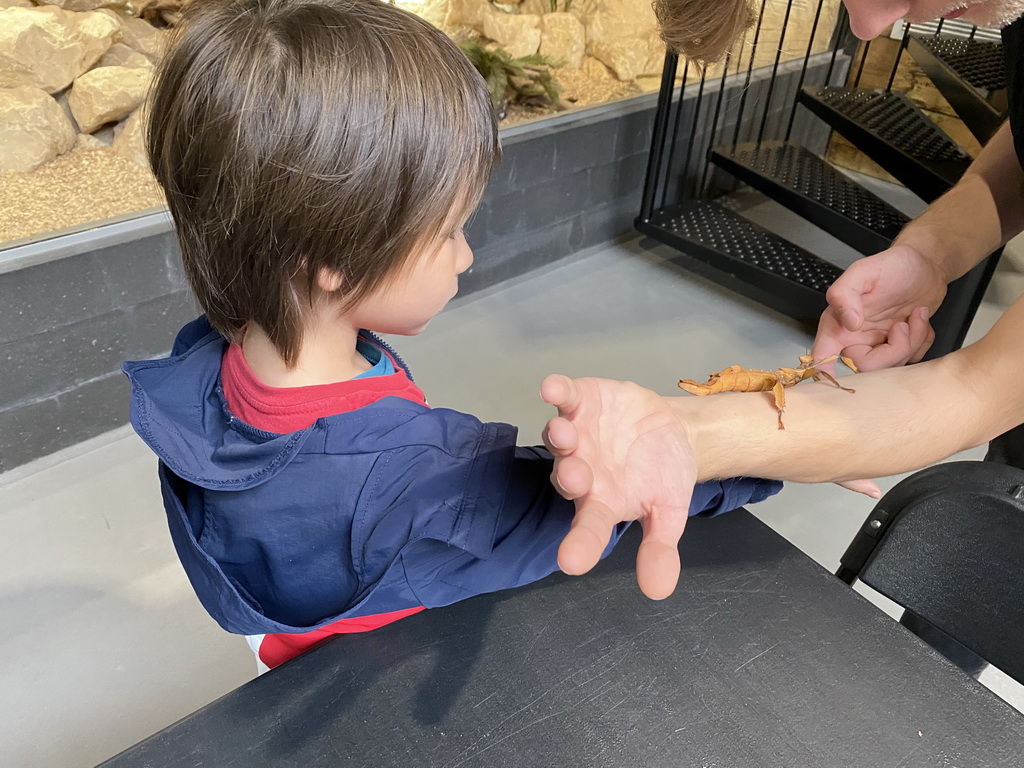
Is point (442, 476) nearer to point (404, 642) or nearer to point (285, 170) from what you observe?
point (404, 642)

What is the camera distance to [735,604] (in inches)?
32.5

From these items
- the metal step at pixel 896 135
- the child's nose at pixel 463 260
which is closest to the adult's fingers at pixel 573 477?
the child's nose at pixel 463 260

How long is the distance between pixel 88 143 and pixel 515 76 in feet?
4.76

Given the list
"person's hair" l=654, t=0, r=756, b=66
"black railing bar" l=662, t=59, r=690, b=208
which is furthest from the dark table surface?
"black railing bar" l=662, t=59, r=690, b=208

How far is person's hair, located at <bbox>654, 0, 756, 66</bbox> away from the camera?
111 centimetres

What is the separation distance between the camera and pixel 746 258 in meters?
2.74

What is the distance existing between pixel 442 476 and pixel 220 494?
24 centimetres

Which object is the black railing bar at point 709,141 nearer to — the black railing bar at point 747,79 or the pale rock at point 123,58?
the black railing bar at point 747,79

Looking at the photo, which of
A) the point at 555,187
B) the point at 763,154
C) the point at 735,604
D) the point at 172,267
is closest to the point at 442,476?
the point at 735,604

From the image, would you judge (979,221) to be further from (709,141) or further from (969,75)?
(709,141)

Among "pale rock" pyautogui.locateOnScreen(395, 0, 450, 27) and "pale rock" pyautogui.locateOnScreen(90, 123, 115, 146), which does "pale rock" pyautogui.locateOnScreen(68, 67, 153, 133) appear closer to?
"pale rock" pyautogui.locateOnScreen(90, 123, 115, 146)

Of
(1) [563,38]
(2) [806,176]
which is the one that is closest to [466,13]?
(1) [563,38]

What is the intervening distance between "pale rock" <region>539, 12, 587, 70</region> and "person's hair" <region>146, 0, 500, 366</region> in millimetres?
2346

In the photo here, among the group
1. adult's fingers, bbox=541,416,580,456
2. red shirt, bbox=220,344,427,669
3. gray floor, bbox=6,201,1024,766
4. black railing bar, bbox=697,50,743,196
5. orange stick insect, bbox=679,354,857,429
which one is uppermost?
adult's fingers, bbox=541,416,580,456
